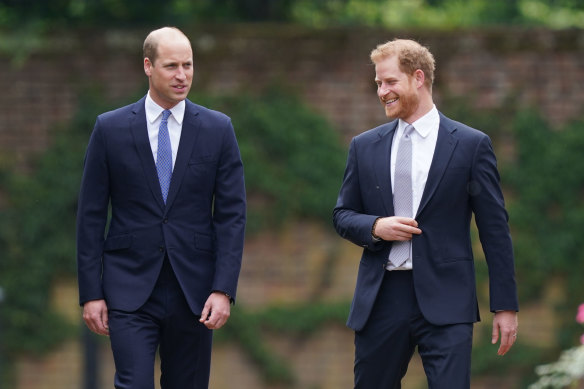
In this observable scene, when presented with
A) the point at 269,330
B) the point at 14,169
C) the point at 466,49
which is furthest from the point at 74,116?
the point at 466,49

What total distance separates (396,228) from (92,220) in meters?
1.31

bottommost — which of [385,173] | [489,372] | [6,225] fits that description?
[489,372]

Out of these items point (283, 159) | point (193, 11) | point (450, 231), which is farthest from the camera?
point (193, 11)

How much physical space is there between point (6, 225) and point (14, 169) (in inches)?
17.6

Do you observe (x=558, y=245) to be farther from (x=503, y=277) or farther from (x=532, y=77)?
(x=503, y=277)

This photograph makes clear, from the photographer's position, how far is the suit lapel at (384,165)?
484 centimetres

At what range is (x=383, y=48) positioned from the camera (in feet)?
15.9

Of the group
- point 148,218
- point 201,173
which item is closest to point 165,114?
point 201,173

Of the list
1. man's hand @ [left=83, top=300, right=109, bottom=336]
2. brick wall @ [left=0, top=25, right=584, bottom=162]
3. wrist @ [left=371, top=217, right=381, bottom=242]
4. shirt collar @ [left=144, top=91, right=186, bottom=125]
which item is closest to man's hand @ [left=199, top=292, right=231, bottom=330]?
man's hand @ [left=83, top=300, right=109, bottom=336]

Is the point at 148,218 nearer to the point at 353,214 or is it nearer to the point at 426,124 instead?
the point at 353,214

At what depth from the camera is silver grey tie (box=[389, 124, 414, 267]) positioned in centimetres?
481

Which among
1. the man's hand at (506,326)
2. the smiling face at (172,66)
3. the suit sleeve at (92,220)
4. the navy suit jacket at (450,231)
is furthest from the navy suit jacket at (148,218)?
the man's hand at (506,326)

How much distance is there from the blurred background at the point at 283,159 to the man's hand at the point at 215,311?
408 centimetres

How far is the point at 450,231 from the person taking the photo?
4.81 m
